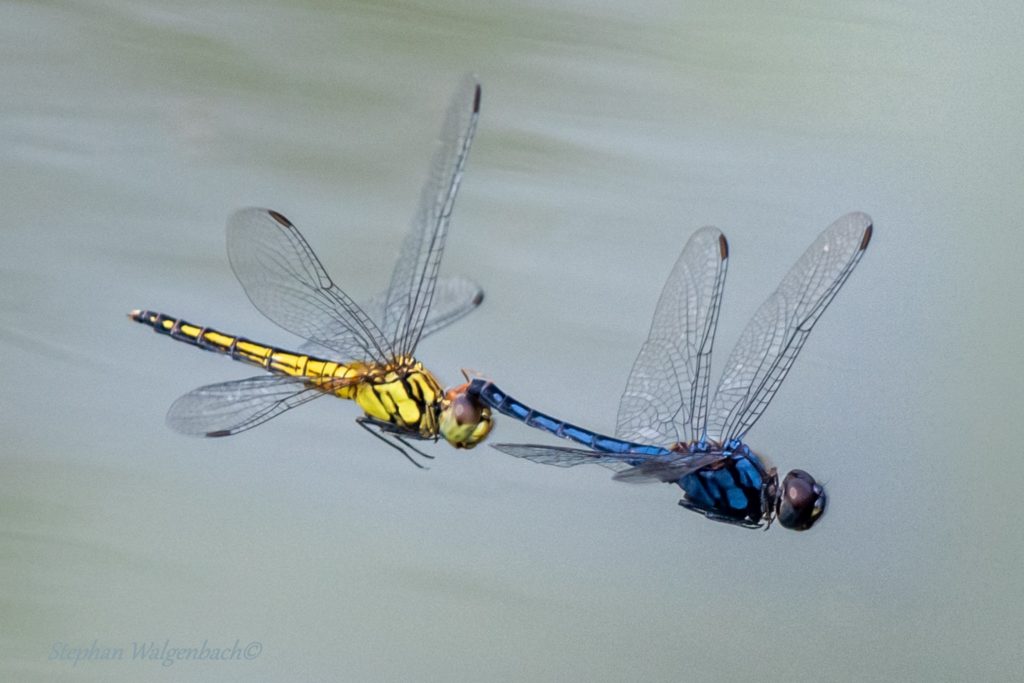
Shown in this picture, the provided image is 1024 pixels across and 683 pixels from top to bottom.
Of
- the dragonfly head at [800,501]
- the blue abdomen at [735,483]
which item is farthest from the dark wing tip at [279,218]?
the dragonfly head at [800,501]

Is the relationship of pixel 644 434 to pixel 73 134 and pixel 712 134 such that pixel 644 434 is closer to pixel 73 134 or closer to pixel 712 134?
pixel 712 134

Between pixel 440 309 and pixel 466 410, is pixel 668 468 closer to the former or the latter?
pixel 466 410

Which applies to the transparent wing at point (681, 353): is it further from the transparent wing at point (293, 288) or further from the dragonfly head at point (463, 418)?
the transparent wing at point (293, 288)

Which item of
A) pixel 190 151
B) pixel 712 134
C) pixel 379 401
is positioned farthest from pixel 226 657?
pixel 712 134

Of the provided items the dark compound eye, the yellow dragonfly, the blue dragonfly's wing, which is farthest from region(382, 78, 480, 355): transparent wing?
the blue dragonfly's wing

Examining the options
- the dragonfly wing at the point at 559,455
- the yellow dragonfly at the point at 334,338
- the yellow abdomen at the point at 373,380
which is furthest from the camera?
the yellow abdomen at the point at 373,380
